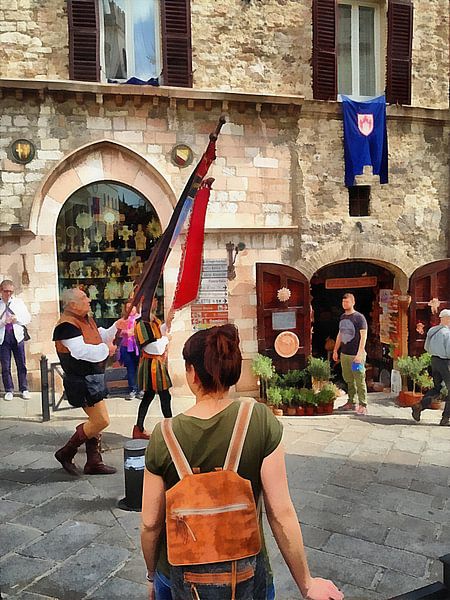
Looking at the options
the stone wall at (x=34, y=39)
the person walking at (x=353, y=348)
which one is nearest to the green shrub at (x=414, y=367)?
the person walking at (x=353, y=348)

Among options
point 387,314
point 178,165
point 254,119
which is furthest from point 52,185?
point 387,314

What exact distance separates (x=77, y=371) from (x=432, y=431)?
4823 mm

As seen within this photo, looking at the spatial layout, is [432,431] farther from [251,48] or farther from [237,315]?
[251,48]

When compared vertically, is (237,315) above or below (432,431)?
above

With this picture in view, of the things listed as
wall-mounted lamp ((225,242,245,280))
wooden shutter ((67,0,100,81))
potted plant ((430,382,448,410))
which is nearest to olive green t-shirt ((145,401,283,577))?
wall-mounted lamp ((225,242,245,280))

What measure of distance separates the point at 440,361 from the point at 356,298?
2.53 m

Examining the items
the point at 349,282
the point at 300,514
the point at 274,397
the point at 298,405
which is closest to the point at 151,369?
the point at 300,514

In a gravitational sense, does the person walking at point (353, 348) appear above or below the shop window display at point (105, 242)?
below

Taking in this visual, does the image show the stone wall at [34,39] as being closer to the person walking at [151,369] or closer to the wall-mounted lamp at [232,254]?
the wall-mounted lamp at [232,254]

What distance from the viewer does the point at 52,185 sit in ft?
27.1

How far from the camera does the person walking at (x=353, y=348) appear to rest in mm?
8578

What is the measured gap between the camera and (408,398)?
30.2 ft

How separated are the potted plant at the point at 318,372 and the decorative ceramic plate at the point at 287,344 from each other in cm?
32

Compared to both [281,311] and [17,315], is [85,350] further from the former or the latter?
[281,311]
